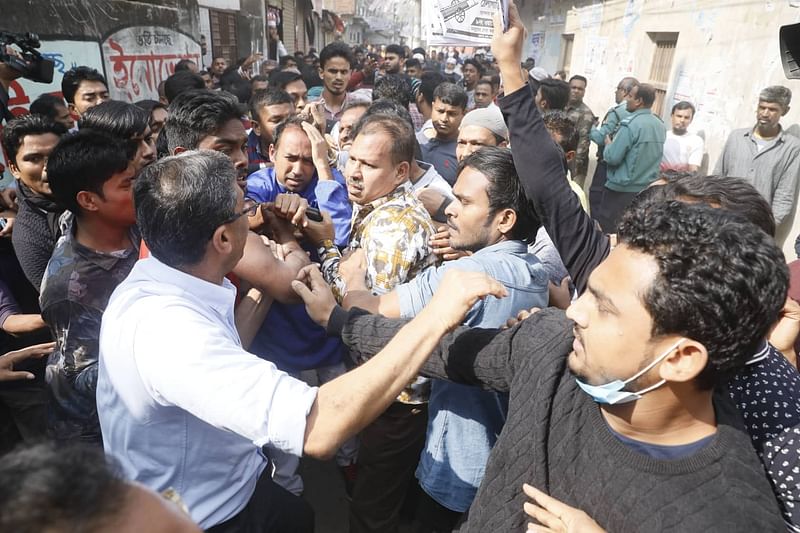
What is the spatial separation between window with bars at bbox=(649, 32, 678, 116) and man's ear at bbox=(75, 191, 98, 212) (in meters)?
9.28

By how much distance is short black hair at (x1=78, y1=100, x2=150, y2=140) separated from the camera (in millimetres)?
2805

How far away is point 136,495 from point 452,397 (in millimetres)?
1266

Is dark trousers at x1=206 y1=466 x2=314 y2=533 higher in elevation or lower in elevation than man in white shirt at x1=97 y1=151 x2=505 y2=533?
lower

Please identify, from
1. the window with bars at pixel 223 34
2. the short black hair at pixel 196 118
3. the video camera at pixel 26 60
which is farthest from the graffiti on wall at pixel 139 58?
the short black hair at pixel 196 118

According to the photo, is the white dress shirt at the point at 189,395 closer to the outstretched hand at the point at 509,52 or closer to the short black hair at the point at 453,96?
the outstretched hand at the point at 509,52

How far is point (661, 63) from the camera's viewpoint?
9234mm

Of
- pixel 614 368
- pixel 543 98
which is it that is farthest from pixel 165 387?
pixel 543 98

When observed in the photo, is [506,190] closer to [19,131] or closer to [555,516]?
[555,516]

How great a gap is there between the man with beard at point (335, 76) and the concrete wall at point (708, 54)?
482 centimetres

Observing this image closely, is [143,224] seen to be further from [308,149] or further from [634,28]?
[634,28]

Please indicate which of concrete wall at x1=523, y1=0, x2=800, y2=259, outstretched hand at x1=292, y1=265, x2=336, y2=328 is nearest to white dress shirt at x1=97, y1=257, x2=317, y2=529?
outstretched hand at x1=292, y1=265, x2=336, y2=328

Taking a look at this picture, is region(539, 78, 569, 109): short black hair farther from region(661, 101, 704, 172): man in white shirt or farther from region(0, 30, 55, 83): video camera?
region(0, 30, 55, 83): video camera

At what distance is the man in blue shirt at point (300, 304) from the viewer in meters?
2.26

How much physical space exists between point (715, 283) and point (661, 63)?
1006 centimetres
